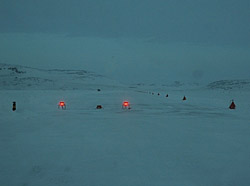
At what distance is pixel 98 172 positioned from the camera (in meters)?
3.98

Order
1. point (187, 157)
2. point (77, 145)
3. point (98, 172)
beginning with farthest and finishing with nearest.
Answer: point (77, 145), point (187, 157), point (98, 172)

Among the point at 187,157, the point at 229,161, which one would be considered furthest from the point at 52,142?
the point at 229,161

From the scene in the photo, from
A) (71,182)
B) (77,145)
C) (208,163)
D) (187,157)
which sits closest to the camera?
(71,182)

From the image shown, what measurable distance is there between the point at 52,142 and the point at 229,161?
4.45 meters

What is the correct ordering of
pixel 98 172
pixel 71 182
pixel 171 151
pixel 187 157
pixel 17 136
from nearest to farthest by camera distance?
1. pixel 71 182
2. pixel 98 172
3. pixel 187 157
4. pixel 171 151
5. pixel 17 136

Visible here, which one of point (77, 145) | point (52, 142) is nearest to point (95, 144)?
point (77, 145)

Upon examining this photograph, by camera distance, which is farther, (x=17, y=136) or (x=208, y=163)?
(x=17, y=136)

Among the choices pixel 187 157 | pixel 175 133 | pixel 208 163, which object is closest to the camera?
pixel 208 163

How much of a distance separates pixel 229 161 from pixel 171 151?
4.17 ft

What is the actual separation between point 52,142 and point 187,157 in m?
3.59

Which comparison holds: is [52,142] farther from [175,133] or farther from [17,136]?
[175,133]

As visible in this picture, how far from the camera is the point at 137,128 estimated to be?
8.01 meters

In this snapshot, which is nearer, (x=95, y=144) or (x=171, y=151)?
(x=171, y=151)

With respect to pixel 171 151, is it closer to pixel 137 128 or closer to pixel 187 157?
pixel 187 157
